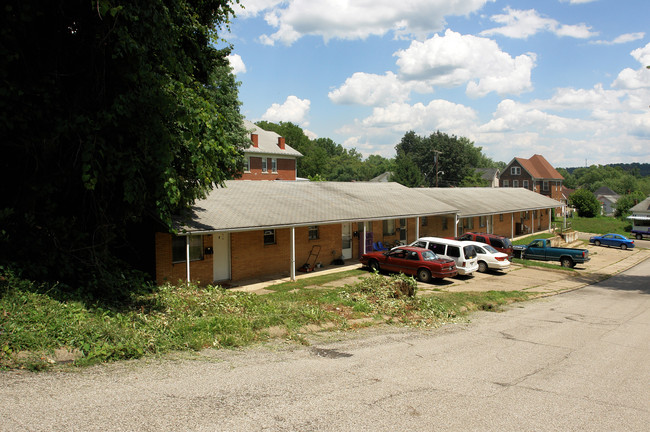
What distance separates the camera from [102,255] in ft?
37.1

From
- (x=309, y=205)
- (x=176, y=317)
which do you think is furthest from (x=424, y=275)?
(x=176, y=317)

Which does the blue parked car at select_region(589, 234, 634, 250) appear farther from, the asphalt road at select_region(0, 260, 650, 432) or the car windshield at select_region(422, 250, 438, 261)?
the asphalt road at select_region(0, 260, 650, 432)

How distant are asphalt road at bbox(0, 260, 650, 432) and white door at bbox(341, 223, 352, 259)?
45.4 ft

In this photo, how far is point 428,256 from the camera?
20.2 meters

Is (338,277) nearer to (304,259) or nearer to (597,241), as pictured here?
(304,259)

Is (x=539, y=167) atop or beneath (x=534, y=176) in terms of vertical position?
atop

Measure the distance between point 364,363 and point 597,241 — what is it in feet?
133

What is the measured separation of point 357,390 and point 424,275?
44.9 ft

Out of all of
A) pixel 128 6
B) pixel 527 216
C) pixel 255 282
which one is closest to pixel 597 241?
pixel 527 216

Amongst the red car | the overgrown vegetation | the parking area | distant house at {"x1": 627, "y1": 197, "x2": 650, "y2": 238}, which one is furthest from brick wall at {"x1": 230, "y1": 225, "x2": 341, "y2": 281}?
distant house at {"x1": 627, "y1": 197, "x2": 650, "y2": 238}

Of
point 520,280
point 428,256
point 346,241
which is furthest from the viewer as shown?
point 346,241

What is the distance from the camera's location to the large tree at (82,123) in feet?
30.6

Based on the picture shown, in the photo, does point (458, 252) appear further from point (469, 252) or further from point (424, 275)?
point (424, 275)

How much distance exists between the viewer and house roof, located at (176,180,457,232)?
17.6 meters
